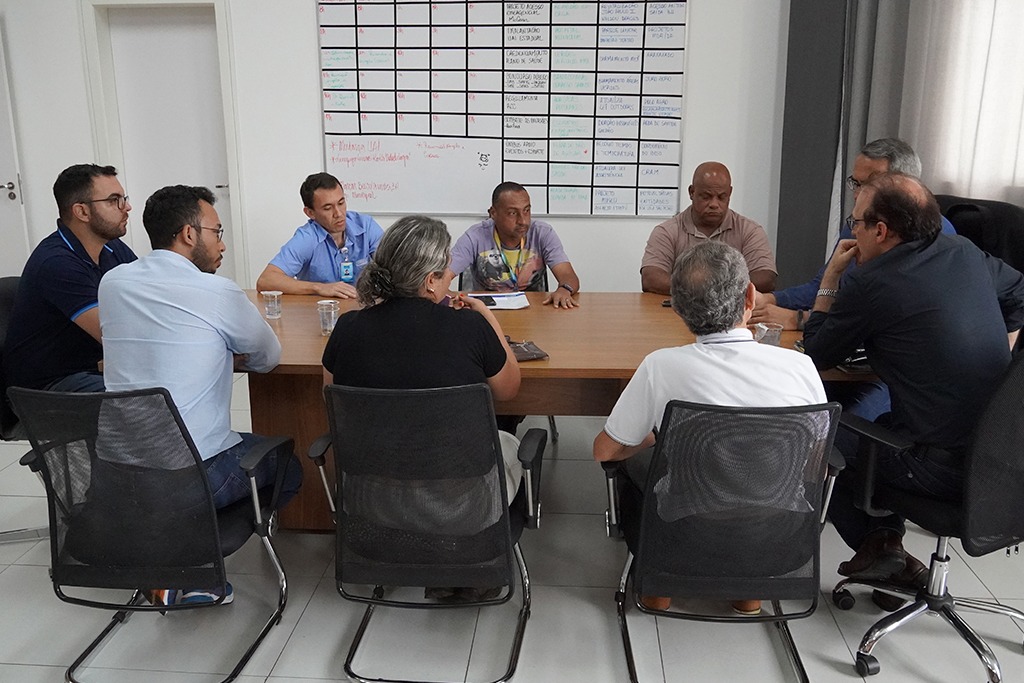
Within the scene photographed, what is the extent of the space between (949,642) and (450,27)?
12.9ft

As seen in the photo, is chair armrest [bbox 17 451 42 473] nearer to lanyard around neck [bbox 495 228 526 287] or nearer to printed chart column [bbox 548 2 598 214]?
lanyard around neck [bbox 495 228 526 287]

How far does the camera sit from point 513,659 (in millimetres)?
2070

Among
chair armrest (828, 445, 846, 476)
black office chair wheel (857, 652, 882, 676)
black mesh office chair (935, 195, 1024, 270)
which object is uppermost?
black mesh office chair (935, 195, 1024, 270)

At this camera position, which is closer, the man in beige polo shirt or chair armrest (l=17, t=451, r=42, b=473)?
chair armrest (l=17, t=451, r=42, b=473)

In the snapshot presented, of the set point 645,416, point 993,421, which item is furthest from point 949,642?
point 645,416

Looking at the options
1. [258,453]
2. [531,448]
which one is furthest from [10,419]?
[531,448]

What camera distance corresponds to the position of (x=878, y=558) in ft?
7.52

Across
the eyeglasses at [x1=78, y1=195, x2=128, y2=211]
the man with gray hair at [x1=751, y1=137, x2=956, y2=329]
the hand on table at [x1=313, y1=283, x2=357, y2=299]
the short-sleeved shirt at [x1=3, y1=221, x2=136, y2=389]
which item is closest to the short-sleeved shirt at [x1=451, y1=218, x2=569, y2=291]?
the hand on table at [x1=313, y1=283, x2=357, y2=299]

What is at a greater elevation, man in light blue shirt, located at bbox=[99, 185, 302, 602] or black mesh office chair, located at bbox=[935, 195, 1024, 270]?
black mesh office chair, located at bbox=[935, 195, 1024, 270]

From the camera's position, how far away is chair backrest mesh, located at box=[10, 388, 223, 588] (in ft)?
5.67

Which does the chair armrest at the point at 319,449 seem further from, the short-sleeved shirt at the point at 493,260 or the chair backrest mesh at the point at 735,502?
the short-sleeved shirt at the point at 493,260

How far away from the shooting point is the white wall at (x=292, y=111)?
454cm

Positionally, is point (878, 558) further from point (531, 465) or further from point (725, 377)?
point (531, 465)

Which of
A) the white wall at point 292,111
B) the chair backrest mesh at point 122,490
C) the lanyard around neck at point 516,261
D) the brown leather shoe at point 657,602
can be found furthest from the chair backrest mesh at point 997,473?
the white wall at point 292,111
